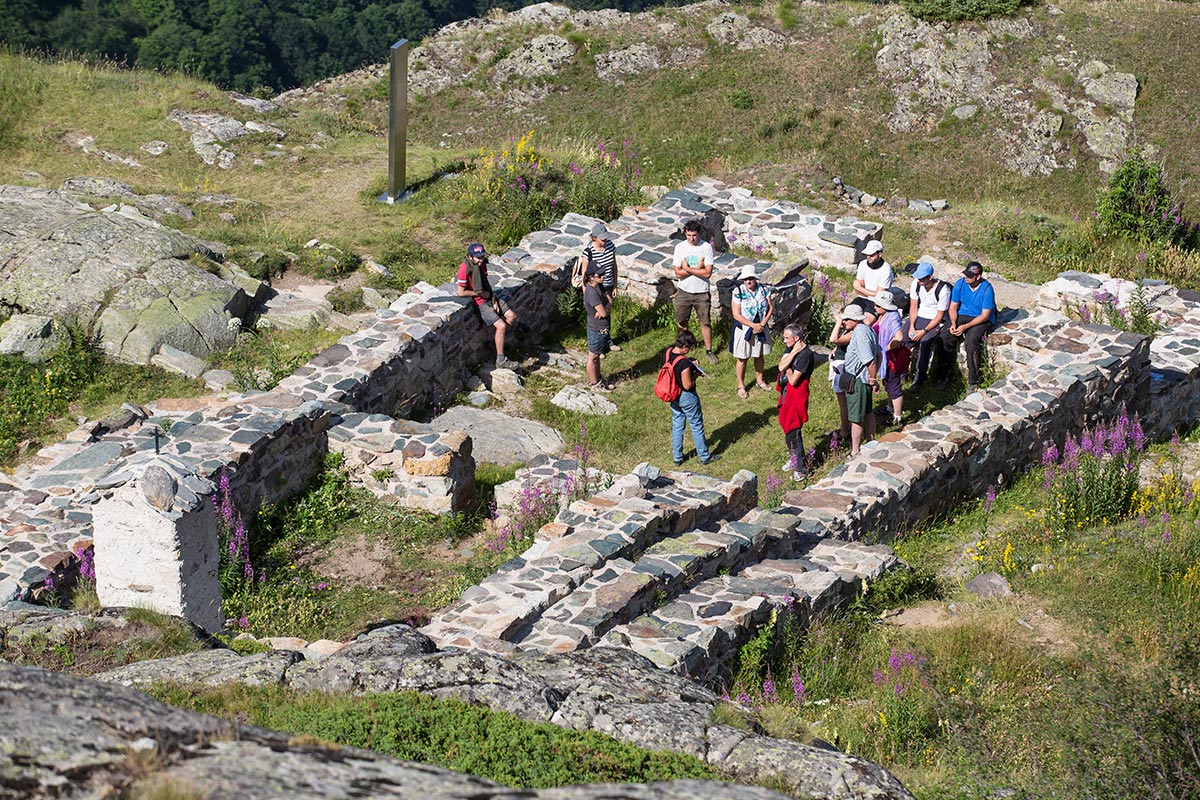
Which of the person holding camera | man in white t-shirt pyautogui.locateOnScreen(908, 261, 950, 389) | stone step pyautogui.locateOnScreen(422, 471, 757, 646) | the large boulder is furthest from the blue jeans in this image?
the large boulder

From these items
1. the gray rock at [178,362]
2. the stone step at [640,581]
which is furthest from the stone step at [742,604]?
the gray rock at [178,362]

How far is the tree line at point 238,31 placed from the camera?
4584 cm

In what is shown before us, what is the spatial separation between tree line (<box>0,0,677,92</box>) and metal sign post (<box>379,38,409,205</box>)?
2615 cm

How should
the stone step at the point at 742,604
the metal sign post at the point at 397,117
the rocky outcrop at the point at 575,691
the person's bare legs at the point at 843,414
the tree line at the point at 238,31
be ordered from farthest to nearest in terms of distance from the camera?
the tree line at the point at 238,31, the metal sign post at the point at 397,117, the person's bare legs at the point at 843,414, the stone step at the point at 742,604, the rocky outcrop at the point at 575,691

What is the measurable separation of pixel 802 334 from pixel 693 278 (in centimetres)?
248

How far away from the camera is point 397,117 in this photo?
17922 mm

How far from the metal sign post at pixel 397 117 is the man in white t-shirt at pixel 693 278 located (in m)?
5.24

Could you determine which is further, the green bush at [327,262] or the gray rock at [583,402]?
the green bush at [327,262]

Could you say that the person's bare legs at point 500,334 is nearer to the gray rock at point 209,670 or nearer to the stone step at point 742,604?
the stone step at point 742,604

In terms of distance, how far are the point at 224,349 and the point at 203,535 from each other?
5699mm

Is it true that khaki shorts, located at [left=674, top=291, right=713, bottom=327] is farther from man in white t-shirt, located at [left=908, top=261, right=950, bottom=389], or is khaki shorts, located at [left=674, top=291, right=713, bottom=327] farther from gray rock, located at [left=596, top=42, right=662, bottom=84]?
gray rock, located at [left=596, top=42, right=662, bottom=84]

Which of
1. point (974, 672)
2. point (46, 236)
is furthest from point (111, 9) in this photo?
point (974, 672)

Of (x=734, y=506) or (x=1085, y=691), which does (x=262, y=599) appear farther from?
(x=1085, y=691)

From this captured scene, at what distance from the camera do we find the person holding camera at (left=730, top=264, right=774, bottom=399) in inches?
538
